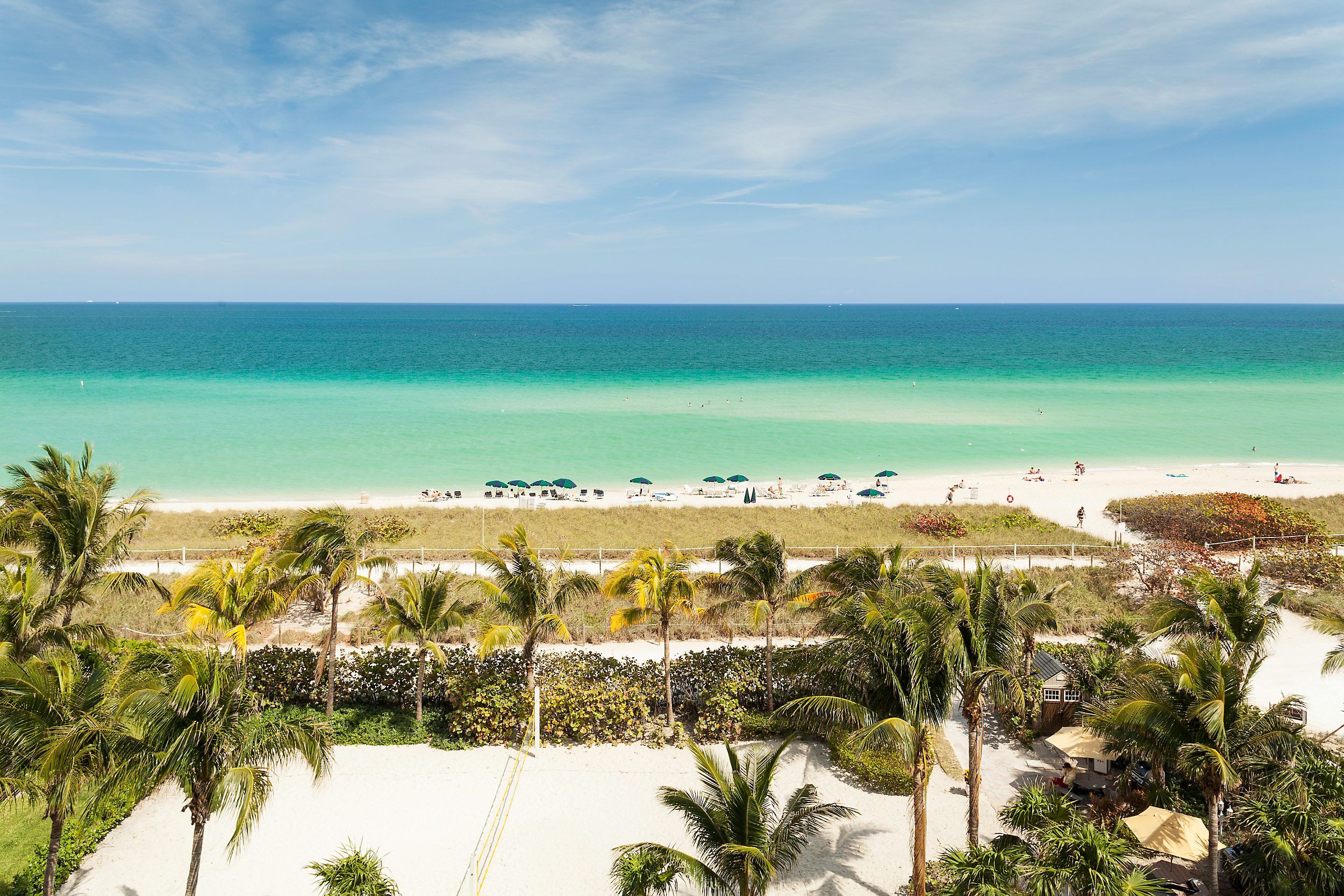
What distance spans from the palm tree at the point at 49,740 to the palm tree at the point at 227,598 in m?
4.79

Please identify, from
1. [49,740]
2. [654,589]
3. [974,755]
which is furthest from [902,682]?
[49,740]

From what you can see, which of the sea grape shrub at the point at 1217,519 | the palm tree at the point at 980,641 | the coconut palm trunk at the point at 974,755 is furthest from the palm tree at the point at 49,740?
the sea grape shrub at the point at 1217,519

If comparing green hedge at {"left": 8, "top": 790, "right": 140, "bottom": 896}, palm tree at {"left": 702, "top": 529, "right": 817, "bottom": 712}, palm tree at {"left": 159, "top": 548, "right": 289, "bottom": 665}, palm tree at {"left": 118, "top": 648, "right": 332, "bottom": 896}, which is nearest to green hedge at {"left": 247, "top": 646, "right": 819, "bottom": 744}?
palm tree at {"left": 702, "top": 529, "right": 817, "bottom": 712}

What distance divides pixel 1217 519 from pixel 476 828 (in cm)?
2819

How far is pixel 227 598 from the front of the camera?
14.9 meters

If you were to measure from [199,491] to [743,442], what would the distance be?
3136cm

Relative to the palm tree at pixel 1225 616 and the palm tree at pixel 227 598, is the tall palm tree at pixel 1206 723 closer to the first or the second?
the palm tree at pixel 1225 616

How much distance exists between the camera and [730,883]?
30.6 feet

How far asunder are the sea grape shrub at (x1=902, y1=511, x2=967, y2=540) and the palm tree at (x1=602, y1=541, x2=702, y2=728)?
1666cm

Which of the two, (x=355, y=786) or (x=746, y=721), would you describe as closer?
(x=355, y=786)

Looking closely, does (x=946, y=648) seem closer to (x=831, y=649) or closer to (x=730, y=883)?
(x=831, y=649)

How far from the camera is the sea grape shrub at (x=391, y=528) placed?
28984 mm

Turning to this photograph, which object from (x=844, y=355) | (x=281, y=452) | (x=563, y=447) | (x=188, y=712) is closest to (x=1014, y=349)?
(x=844, y=355)

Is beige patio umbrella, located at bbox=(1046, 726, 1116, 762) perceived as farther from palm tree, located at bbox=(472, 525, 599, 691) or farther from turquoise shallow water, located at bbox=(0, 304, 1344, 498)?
turquoise shallow water, located at bbox=(0, 304, 1344, 498)
